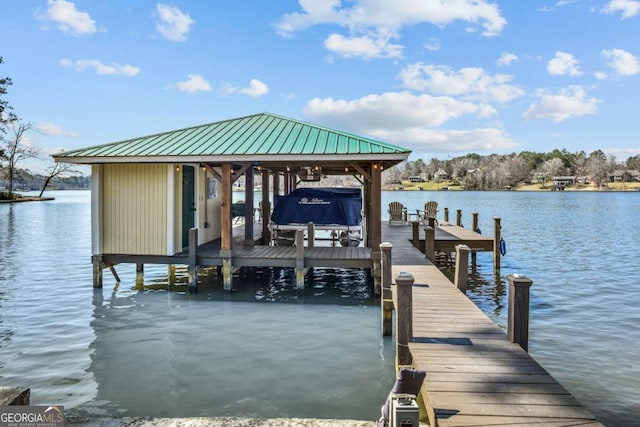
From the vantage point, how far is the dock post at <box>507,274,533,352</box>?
226 inches

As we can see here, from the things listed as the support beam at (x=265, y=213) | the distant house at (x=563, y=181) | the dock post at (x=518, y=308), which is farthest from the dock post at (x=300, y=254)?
the distant house at (x=563, y=181)

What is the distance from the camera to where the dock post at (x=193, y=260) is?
12.6 m

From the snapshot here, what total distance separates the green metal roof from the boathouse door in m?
1.01

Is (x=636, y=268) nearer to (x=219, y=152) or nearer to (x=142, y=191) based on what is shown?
(x=219, y=152)

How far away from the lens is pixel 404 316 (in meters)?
6.16

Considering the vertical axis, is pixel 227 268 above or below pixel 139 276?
above

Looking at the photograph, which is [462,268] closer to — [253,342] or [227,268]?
[253,342]

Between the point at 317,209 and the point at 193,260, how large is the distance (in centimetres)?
502

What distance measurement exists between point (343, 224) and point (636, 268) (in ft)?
43.0

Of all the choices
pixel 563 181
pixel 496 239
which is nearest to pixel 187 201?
pixel 496 239

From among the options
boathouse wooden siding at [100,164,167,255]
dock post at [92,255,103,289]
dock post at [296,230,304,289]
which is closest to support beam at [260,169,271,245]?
dock post at [296,230,304,289]

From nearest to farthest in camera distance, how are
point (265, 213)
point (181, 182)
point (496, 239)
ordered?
point (181, 182) < point (496, 239) < point (265, 213)

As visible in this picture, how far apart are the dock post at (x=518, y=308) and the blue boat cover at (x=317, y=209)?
9.87m

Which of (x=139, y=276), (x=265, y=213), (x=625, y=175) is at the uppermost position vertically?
(x=625, y=175)
